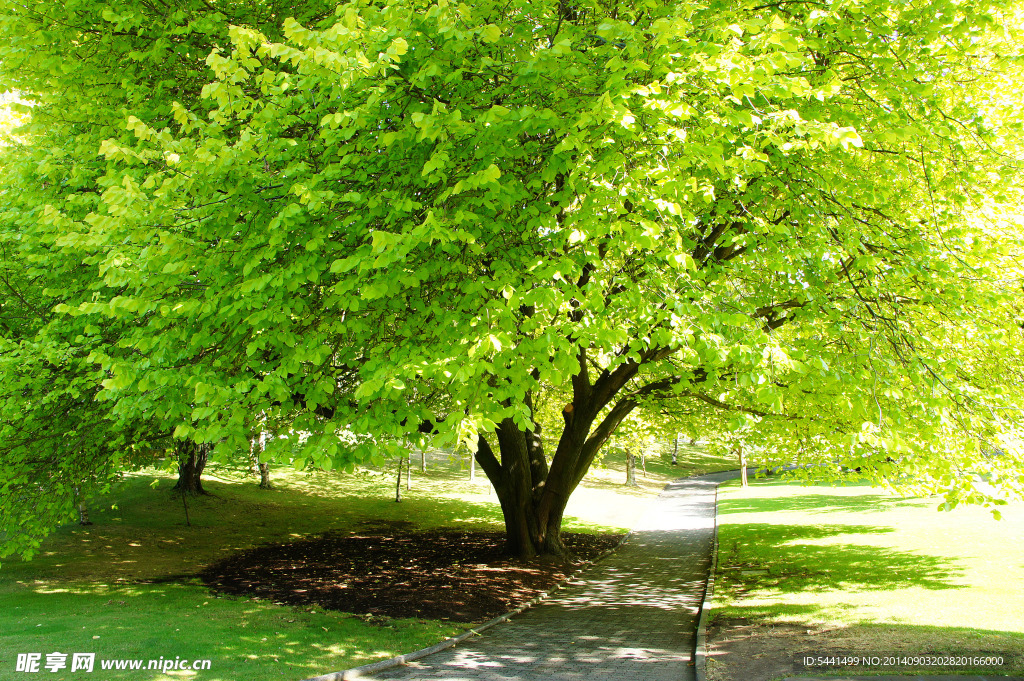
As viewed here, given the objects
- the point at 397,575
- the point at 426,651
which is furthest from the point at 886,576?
the point at 397,575

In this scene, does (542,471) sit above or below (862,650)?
above

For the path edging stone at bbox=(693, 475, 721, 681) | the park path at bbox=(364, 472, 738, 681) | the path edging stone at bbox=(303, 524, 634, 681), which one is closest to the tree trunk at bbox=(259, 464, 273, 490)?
the park path at bbox=(364, 472, 738, 681)

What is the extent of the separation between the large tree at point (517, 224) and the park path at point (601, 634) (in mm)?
3184

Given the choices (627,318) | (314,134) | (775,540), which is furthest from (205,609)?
(775,540)

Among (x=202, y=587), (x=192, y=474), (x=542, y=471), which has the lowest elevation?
(x=202, y=587)

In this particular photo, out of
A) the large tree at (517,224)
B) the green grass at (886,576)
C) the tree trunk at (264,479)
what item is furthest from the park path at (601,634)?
the tree trunk at (264,479)

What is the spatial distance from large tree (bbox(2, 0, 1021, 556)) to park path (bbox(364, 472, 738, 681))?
3184 millimetres

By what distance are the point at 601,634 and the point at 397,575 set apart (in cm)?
505

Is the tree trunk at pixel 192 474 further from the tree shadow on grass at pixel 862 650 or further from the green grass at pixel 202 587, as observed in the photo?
the tree shadow on grass at pixel 862 650

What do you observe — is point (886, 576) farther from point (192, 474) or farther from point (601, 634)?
point (192, 474)

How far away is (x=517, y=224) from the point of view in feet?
23.8

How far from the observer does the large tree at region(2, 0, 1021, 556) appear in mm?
5602

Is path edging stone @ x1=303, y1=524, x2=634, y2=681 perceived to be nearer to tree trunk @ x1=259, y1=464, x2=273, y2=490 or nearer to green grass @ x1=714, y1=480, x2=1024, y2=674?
green grass @ x1=714, y1=480, x2=1024, y2=674

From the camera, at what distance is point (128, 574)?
1280 cm
